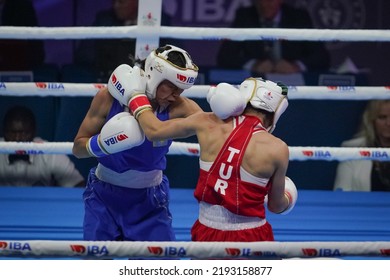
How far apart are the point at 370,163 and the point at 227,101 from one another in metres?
2.55

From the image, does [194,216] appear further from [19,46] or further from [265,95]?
[19,46]

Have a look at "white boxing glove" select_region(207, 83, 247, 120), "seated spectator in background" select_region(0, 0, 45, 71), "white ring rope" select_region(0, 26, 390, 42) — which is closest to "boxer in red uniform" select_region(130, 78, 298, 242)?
"white boxing glove" select_region(207, 83, 247, 120)

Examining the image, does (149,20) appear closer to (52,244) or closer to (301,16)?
(301,16)

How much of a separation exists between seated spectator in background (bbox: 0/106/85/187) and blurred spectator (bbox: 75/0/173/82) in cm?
56

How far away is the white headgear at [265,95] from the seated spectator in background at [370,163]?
2.24 metres

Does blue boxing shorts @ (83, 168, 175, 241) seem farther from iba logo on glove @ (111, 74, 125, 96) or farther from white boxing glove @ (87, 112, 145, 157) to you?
iba logo on glove @ (111, 74, 125, 96)

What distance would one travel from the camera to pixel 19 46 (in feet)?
22.7

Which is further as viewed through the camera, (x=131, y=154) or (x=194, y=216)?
(x=194, y=216)

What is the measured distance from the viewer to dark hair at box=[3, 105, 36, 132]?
5.96 metres

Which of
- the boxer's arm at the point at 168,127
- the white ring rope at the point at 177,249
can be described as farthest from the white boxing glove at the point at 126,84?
the white ring rope at the point at 177,249

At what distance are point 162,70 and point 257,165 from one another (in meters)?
0.59

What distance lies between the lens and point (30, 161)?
595cm

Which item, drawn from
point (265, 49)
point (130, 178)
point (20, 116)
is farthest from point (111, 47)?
point (130, 178)

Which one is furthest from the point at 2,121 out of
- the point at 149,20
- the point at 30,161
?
the point at 149,20
